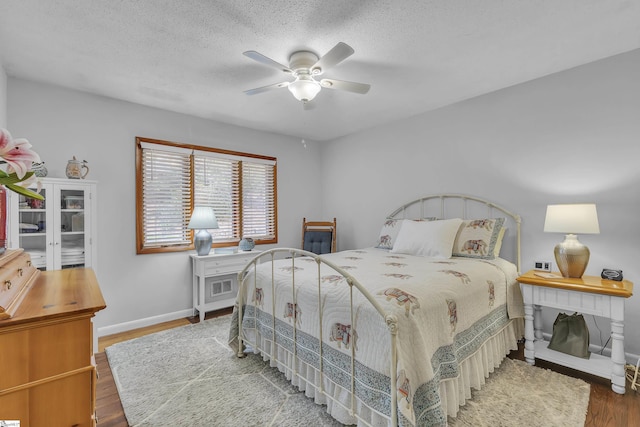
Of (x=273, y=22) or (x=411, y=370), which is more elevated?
(x=273, y=22)

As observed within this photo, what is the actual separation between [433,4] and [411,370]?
2.11 metres

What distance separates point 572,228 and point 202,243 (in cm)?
363

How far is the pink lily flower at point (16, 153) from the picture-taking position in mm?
903

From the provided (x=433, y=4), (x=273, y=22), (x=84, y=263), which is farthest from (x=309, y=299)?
(x=84, y=263)

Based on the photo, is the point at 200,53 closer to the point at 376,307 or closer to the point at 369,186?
the point at 376,307

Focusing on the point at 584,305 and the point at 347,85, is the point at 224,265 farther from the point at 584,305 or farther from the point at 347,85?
the point at 584,305

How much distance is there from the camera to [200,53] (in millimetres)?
2307

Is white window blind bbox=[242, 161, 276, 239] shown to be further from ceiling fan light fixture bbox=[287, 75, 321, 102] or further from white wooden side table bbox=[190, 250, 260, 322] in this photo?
ceiling fan light fixture bbox=[287, 75, 321, 102]

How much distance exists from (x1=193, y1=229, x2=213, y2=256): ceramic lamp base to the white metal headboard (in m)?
2.41

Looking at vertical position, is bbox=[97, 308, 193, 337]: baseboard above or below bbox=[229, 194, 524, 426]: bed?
below

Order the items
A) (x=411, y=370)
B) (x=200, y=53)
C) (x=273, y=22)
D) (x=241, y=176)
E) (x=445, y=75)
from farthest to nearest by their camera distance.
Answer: (x=241, y=176) → (x=445, y=75) → (x=200, y=53) → (x=273, y=22) → (x=411, y=370)

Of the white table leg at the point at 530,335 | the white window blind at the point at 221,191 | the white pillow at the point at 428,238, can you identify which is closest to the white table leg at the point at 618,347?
the white table leg at the point at 530,335

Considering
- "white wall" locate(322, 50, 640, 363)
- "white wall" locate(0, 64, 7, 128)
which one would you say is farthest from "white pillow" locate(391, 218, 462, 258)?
"white wall" locate(0, 64, 7, 128)

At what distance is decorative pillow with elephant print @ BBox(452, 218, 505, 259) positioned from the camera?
110 inches
